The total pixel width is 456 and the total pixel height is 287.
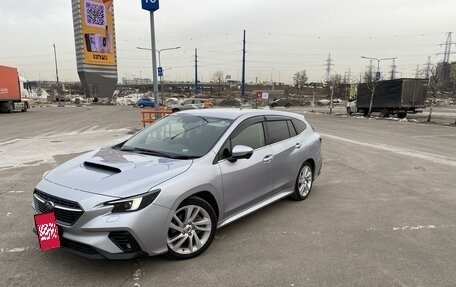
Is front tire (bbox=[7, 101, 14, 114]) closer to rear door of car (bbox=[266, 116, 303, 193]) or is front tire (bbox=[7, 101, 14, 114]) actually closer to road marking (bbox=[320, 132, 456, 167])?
road marking (bbox=[320, 132, 456, 167])

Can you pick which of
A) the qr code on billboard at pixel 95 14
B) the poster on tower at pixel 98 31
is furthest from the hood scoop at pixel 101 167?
the qr code on billboard at pixel 95 14

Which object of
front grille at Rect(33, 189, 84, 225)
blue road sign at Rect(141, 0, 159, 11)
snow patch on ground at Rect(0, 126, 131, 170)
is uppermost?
blue road sign at Rect(141, 0, 159, 11)

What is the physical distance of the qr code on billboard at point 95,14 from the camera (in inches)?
2122

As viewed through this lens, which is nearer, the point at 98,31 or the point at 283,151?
the point at 283,151

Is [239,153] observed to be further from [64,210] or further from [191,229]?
[64,210]

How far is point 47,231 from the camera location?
3344 millimetres

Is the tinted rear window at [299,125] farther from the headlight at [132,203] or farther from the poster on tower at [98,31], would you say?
the poster on tower at [98,31]

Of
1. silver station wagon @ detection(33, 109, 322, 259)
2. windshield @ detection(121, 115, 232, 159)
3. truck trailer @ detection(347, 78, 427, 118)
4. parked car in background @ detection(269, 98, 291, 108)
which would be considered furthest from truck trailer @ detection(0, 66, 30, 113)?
parked car in background @ detection(269, 98, 291, 108)

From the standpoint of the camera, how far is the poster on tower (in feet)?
177

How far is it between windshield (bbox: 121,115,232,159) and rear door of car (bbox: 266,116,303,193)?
84 centimetres

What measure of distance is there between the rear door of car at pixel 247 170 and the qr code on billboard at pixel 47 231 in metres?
1.75

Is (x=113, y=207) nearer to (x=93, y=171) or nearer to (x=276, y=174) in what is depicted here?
(x=93, y=171)

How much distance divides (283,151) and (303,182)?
0.97m

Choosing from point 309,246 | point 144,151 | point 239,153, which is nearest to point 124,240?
point 144,151
